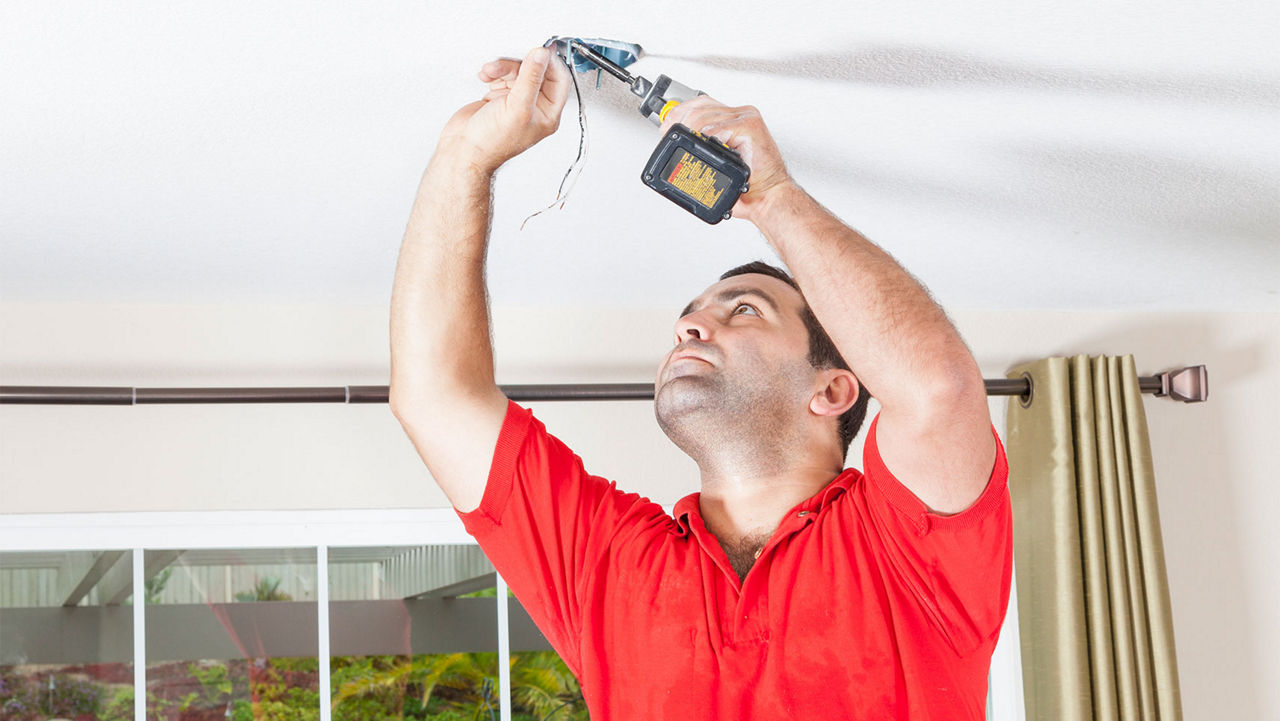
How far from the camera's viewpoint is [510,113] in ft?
4.97

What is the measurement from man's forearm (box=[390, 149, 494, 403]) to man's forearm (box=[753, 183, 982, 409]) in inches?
17.1

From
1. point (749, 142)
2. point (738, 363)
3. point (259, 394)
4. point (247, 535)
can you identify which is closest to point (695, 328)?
point (738, 363)

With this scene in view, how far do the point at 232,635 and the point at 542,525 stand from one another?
1.42 m

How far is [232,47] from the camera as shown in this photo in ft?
5.36

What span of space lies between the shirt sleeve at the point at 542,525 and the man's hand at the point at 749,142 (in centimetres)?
47

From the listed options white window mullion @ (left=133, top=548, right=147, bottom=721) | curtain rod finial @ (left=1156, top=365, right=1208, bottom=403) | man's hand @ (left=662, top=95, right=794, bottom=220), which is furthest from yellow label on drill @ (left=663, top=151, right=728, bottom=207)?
curtain rod finial @ (left=1156, top=365, right=1208, bottom=403)

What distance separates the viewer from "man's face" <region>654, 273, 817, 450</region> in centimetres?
170

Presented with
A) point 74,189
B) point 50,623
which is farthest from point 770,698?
point 50,623

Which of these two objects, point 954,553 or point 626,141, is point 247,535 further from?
point 954,553

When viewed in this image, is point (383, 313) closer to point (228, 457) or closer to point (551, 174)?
point (228, 457)

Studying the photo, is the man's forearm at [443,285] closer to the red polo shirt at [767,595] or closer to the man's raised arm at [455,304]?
the man's raised arm at [455,304]

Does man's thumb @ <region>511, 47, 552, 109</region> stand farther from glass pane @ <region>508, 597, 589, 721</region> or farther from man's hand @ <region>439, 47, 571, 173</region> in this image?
glass pane @ <region>508, 597, 589, 721</region>

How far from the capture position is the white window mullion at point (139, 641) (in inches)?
106

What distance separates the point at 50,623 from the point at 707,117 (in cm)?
205
